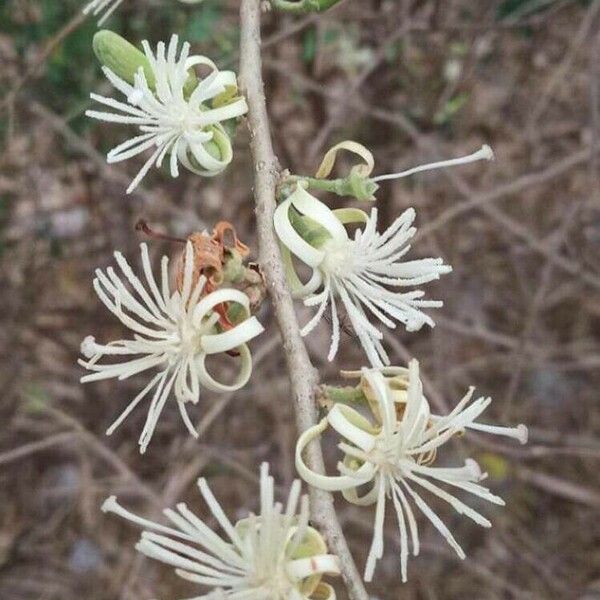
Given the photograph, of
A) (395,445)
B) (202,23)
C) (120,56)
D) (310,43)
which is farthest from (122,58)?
(310,43)

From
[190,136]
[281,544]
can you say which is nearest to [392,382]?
[281,544]

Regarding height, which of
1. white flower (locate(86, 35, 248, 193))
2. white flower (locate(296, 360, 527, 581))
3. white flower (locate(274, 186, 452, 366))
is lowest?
white flower (locate(296, 360, 527, 581))

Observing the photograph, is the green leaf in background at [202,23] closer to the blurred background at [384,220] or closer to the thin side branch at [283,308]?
the blurred background at [384,220]

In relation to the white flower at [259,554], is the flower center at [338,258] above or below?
above

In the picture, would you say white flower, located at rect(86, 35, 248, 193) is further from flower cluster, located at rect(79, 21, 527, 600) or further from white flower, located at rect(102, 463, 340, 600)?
white flower, located at rect(102, 463, 340, 600)

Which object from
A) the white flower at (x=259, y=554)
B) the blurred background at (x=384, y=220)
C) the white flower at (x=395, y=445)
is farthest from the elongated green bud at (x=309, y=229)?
the blurred background at (x=384, y=220)

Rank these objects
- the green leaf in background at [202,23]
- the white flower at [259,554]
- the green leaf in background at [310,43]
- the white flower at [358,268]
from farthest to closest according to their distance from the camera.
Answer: the green leaf in background at [310,43]
the green leaf in background at [202,23]
the white flower at [358,268]
the white flower at [259,554]

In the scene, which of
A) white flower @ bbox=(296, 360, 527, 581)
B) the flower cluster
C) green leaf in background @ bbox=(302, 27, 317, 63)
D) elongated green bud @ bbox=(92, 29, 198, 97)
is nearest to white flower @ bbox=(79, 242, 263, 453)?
the flower cluster

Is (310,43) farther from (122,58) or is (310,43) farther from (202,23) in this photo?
(122,58)
